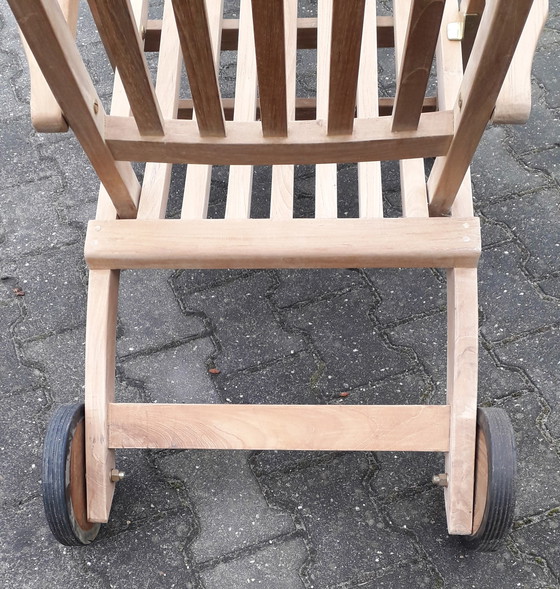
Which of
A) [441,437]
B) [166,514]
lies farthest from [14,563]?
[441,437]

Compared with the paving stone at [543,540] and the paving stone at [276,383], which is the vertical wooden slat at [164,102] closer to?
the paving stone at [276,383]

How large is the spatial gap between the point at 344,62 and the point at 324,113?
1.52 feet

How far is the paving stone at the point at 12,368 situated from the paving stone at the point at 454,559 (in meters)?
0.88

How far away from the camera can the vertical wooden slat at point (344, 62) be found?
1040 mm

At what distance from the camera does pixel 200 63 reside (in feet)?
3.77

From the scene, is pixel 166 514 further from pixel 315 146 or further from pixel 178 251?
pixel 315 146

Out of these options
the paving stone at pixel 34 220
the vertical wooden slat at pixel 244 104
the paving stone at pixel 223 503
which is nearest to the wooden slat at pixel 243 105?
the vertical wooden slat at pixel 244 104

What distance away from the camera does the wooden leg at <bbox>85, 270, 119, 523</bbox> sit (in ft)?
4.89

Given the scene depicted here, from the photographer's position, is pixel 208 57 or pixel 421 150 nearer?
pixel 208 57

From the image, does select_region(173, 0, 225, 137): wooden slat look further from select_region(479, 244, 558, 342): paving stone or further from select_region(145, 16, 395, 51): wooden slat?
select_region(479, 244, 558, 342): paving stone

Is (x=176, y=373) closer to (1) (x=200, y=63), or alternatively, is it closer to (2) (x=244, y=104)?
(2) (x=244, y=104)

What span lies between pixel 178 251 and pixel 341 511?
657 mm

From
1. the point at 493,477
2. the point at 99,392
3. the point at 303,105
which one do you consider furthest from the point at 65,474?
the point at 303,105

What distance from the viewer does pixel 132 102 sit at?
47.6 inches
